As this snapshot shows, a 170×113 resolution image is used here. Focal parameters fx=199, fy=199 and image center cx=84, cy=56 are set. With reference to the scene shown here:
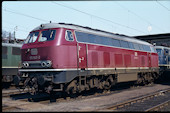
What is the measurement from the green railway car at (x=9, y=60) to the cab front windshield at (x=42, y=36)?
23.1 feet

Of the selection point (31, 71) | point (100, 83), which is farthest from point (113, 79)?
point (31, 71)

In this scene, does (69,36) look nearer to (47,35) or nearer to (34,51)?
(47,35)

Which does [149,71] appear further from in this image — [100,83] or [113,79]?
[100,83]

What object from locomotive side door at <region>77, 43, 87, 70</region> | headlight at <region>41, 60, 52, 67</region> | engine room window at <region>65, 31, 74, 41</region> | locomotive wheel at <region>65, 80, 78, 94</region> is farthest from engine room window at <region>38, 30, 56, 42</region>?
locomotive wheel at <region>65, 80, 78, 94</region>

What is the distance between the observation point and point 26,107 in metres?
Answer: 9.17

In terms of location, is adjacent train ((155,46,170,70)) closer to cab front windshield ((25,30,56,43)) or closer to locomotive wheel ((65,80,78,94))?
locomotive wheel ((65,80,78,94))

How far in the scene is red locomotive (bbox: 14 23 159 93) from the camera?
10.2 meters

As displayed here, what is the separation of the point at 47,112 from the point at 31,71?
3566 millimetres

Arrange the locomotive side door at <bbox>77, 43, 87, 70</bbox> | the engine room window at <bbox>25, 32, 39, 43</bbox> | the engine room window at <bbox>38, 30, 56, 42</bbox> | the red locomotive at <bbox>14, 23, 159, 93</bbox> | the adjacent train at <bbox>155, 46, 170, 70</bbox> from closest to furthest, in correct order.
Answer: the red locomotive at <bbox>14, 23, 159, 93</bbox> < the engine room window at <bbox>38, 30, 56, 42</bbox> < the locomotive side door at <bbox>77, 43, 87, 70</bbox> < the engine room window at <bbox>25, 32, 39, 43</bbox> < the adjacent train at <bbox>155, 46, 170, 70</bbox>

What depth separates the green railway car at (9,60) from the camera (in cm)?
1736

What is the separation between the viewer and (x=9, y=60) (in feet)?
59.0

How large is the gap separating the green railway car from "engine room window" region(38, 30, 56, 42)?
26.1 feet

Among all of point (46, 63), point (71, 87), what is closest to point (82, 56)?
point (71, 87)

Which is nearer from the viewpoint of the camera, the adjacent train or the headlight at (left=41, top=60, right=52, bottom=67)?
the headlight at (left=41, top=60, right=52, bottom=67)
